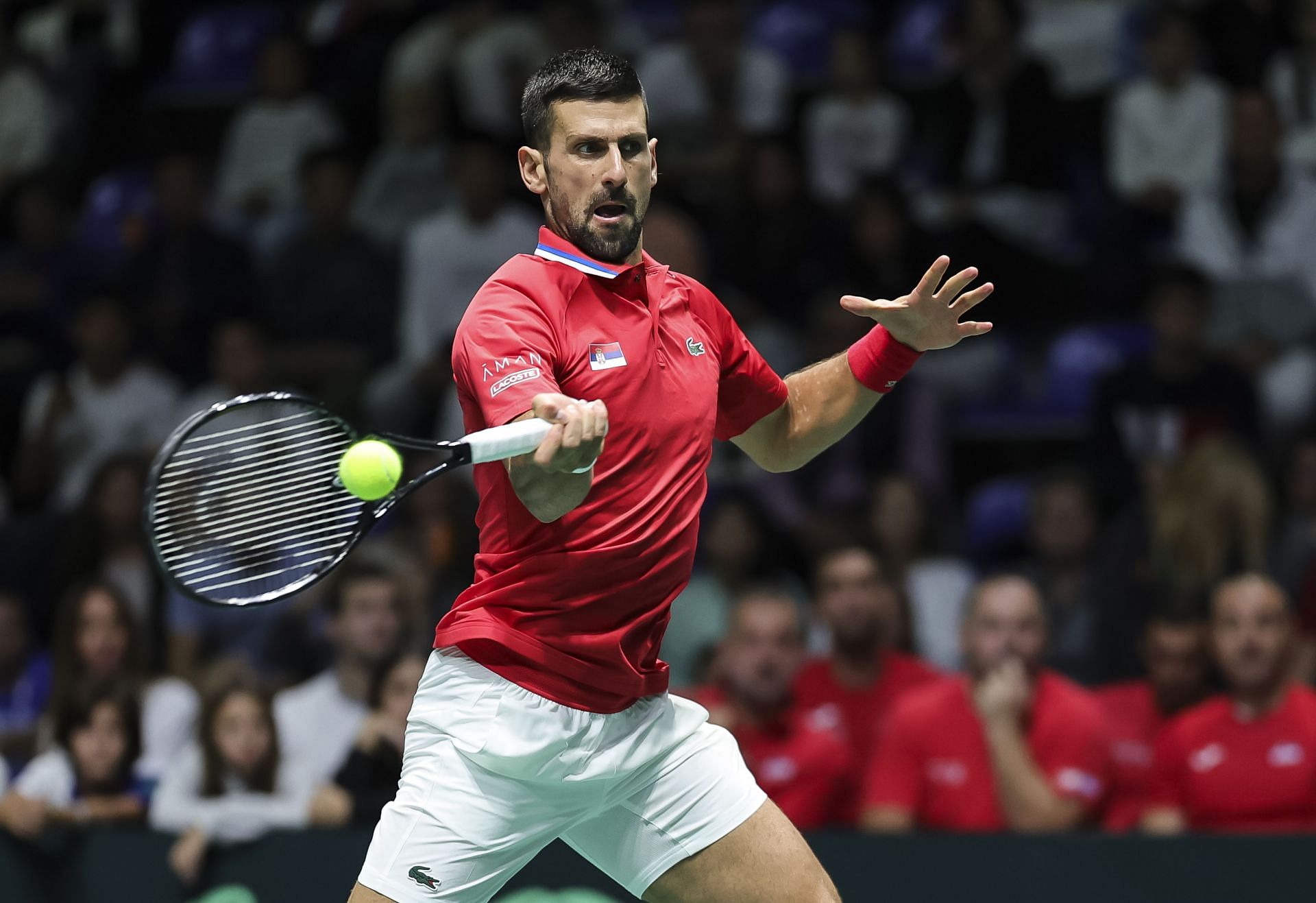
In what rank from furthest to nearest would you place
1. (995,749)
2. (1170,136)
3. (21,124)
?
(21,124)
(1170,136)
(995,749)

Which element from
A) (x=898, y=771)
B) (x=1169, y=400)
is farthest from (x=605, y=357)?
(x=1169, y=400)

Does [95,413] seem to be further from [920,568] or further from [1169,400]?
[1169,400]

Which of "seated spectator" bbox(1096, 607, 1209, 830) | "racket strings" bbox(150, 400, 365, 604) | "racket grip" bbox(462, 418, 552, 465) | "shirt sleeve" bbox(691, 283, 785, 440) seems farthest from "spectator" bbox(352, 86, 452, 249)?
"racket grip" bbox(462, 418, 552, 465)

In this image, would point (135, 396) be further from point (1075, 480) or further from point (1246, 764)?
point (1246, 764)

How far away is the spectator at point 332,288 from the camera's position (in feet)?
32.8

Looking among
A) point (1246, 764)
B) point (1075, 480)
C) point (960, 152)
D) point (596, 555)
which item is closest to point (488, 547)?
point (596, 555)

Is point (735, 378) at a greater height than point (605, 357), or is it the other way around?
point (605, 357)

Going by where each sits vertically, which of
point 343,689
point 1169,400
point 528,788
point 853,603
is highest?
point 1169,400

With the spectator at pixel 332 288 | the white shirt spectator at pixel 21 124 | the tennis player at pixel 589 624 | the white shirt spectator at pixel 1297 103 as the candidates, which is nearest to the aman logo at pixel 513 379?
the tennis player at pixel 589 624

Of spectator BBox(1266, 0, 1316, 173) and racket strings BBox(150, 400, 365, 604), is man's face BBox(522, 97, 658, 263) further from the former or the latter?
spectator BBox(1266, 0, 1316, 173)

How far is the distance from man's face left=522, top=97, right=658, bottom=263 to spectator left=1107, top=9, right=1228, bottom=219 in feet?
20.7

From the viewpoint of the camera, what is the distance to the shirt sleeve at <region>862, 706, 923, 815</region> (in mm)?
6531

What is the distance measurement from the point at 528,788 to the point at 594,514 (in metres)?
0.59

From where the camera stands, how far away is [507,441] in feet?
11.0
